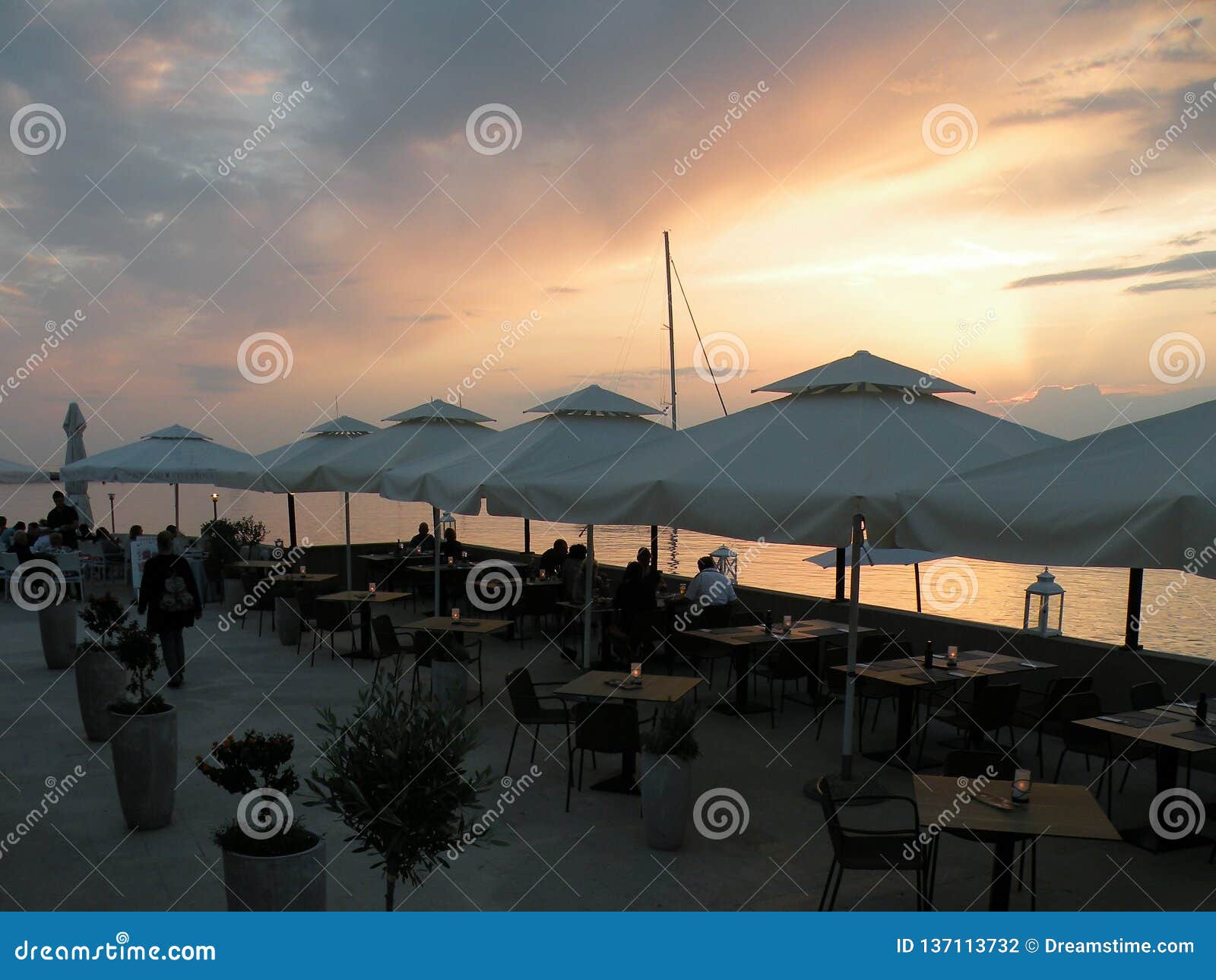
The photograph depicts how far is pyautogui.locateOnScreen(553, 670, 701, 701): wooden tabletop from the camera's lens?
6750 mm

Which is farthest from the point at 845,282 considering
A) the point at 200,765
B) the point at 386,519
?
the point at 386,519

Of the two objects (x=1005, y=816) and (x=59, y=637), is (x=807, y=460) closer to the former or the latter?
(x=1005, y=816)

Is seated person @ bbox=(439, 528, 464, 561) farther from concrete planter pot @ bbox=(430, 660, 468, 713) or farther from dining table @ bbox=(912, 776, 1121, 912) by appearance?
dining table @ bbox=(912, 776, 1121, 912)

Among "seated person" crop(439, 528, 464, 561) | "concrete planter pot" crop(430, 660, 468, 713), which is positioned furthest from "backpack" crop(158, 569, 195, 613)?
"seated person" crop(439, 528, 464, 561)

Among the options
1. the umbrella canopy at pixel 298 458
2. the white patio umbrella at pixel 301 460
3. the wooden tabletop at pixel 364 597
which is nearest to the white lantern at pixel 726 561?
the wooden tabletop at pixel 364 597

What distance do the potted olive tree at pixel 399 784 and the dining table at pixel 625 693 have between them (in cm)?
319

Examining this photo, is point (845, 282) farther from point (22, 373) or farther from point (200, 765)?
point (22, 373)

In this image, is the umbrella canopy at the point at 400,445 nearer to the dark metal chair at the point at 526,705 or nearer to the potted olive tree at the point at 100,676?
the potted olive tree at the point at 100,676

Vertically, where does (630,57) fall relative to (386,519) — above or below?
above

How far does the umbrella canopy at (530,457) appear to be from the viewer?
8.63m

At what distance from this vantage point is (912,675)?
7.70m

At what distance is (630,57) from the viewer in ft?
31.7

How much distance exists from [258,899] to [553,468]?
5.65 m
